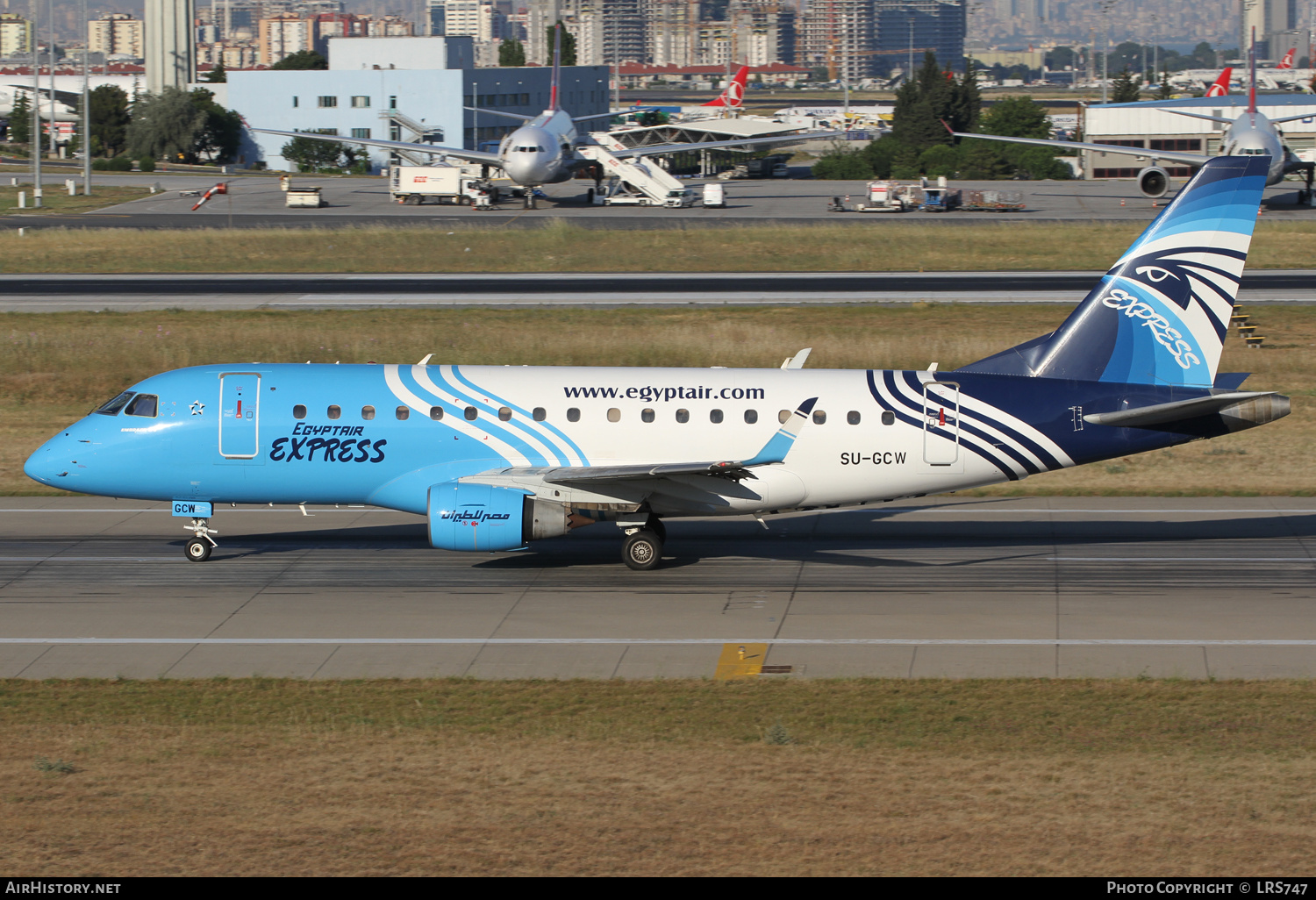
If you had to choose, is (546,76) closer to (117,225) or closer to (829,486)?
(117,225)

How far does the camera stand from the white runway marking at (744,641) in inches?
944

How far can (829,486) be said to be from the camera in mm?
28969

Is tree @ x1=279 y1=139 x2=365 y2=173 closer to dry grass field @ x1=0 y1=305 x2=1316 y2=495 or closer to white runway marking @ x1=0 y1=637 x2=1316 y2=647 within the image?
dry grass field @ x1=0 y1=305 x2=1316 y2=495

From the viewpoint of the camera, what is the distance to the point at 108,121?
180m

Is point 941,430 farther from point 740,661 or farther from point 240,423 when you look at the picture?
point 240,423

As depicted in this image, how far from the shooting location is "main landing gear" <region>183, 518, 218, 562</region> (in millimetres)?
29812

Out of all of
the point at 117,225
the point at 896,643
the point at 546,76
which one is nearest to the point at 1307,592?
the point at 896,643

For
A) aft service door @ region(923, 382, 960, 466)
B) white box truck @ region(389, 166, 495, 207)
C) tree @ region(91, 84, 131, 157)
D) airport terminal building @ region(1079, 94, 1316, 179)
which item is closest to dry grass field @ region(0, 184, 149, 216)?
white box truck @ region(389, 166, 495, 207)

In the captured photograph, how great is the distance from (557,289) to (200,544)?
37.3 m

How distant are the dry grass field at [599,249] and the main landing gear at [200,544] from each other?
44121 mm

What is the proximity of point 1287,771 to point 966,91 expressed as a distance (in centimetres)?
16110

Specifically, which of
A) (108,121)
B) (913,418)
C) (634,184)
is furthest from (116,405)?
(108,121)

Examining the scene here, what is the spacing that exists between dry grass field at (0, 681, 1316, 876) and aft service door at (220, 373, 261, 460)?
26.2ft

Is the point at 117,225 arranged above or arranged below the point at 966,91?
below
